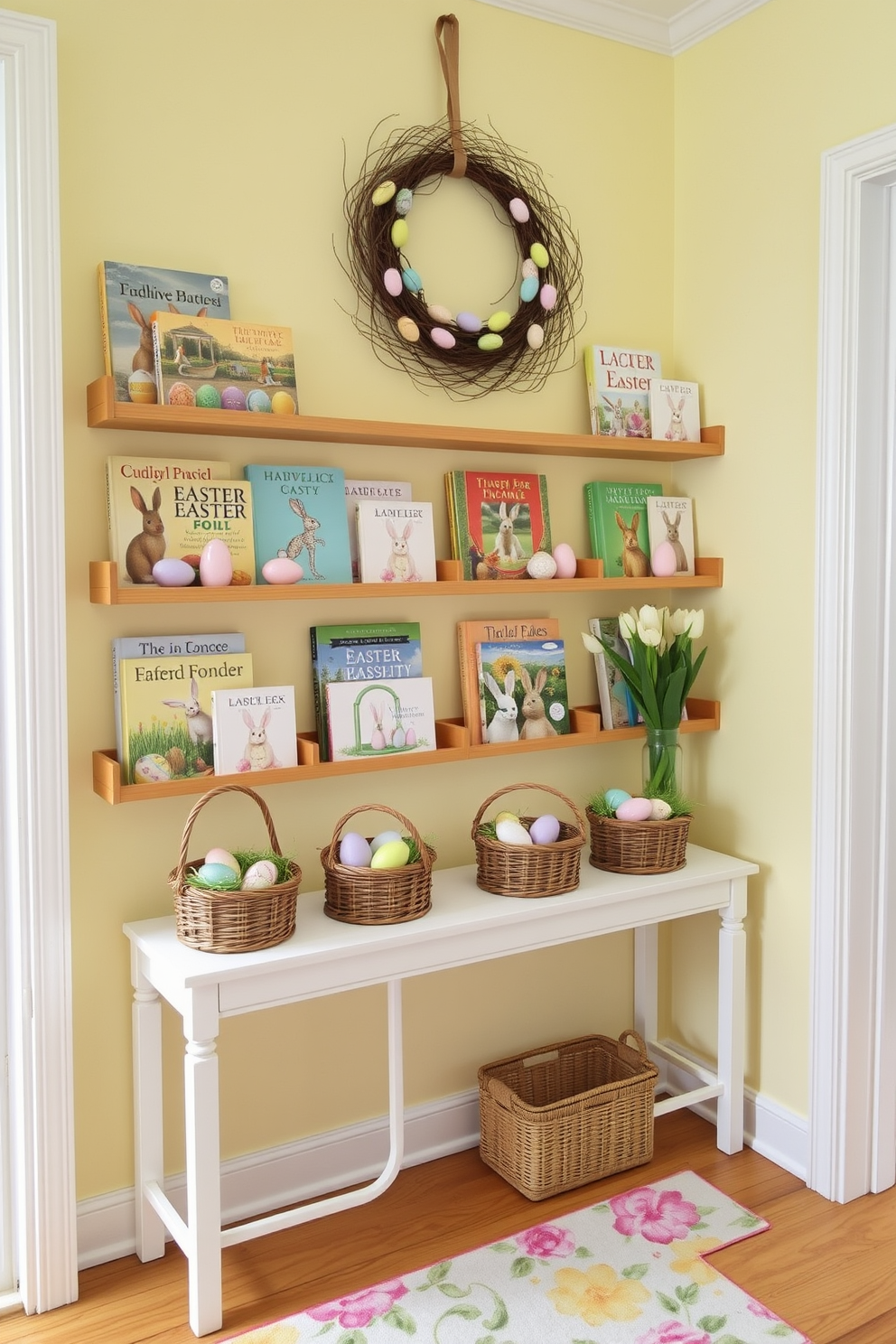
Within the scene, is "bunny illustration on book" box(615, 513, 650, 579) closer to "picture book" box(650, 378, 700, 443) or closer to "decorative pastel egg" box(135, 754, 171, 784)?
"picture book" box(650, 378, 700, 443)

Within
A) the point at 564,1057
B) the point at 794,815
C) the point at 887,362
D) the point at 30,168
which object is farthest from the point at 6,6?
the point at 564,1057

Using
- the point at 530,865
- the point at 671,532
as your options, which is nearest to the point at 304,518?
the point at 530,865

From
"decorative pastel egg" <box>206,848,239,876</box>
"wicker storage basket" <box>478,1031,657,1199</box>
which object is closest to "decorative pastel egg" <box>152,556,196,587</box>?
"decorative pastel egg" <box>206,848,239,876</box>

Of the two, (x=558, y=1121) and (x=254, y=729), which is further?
(x=558, y=1121)

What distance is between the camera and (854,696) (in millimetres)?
2275

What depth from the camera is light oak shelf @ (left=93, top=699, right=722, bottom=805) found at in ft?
6.50

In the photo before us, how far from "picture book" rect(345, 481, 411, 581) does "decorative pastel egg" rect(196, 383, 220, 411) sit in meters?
0.36

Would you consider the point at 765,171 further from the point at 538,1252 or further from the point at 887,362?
the point at 538,1252

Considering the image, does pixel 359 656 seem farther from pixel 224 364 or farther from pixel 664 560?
pixel 664 560

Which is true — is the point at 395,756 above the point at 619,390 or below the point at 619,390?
below

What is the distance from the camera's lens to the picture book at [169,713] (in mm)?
2031

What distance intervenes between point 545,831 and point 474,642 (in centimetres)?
45

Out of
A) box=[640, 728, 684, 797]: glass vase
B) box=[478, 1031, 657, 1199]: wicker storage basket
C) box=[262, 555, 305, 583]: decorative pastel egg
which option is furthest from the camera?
box=[640, 728, 684, 797]: glass vase

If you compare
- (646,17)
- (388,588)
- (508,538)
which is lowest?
(388,588)
